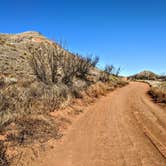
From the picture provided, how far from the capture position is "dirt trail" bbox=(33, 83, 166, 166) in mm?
7398

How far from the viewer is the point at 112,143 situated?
354 inches

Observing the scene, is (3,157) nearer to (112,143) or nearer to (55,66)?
(112,143)

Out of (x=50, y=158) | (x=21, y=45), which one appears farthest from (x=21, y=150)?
(x=21, y=45)

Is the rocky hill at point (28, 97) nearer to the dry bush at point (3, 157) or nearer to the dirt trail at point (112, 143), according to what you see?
the dry bush at point (3, 157)

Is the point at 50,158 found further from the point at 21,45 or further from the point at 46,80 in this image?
the point at 21,45

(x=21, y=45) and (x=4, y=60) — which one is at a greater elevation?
(x=21, y=45)

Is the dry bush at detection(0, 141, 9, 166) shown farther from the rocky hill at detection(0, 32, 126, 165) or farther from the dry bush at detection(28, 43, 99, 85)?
the dry bush at detection(28, 43, 99, 85)

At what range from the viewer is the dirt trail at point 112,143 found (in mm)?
7398

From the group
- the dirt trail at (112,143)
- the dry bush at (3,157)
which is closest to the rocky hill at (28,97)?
the dry bush at (3,157)

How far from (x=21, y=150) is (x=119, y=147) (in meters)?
3.34

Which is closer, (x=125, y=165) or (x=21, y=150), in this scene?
(x=125, y=165)

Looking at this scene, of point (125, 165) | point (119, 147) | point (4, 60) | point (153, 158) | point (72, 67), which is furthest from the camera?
point (72, 67)

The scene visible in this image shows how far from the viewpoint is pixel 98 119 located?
1295cm

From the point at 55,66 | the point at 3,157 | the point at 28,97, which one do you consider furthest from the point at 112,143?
the point at 55,66
